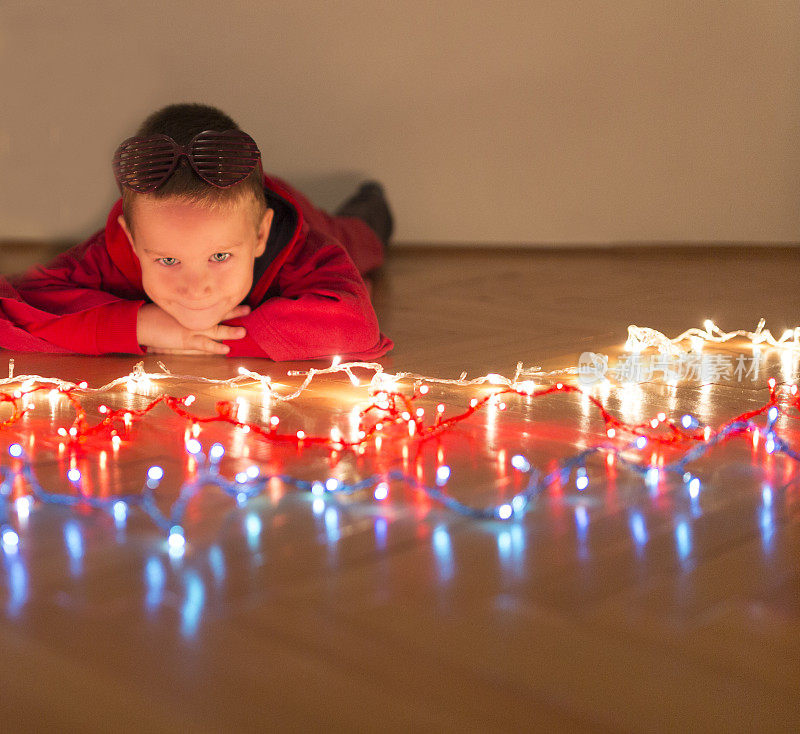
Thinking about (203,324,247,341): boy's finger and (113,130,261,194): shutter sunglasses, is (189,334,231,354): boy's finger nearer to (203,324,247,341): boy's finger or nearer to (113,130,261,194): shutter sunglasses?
(203,324,247,341): boy's finger

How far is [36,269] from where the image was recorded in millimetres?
1479

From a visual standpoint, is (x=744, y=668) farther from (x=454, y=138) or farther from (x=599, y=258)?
(x=454, y=138)

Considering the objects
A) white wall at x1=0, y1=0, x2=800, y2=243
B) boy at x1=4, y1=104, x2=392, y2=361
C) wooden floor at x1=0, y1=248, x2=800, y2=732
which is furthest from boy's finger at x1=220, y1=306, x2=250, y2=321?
white wall at x1=0, y1=0, x2=800, y2=243

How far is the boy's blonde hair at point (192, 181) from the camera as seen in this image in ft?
4.09

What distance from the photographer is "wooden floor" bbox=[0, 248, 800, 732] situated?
0.51 meters

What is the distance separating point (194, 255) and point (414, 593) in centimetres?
76

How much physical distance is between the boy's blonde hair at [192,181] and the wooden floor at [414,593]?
0.32 metres

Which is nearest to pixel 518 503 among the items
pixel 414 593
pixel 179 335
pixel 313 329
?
pixel 414 593

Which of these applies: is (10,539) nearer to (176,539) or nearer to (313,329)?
(176,539)

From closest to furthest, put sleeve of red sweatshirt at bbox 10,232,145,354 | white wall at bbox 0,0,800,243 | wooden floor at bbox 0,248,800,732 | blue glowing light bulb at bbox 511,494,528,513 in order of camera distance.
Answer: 1. wooden floor at bbox 0,248,800,732
2. blue glowing light bulb at bbox 511,494,528,513
3. sleeve of red sweatshirt at bbox 10,232,145,354
4. white wall at bbox 0,0,800,243

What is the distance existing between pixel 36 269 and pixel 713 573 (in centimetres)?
117

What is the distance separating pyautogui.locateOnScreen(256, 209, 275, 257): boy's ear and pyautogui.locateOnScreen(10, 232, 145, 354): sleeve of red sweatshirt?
0.61ft

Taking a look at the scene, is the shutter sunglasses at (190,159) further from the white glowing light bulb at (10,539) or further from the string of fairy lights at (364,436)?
the white glowing light bulb at (10,539)

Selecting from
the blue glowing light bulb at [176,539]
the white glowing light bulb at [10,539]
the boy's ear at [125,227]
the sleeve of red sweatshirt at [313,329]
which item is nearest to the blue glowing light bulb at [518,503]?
the blue glowing light bulb at [176,539]
